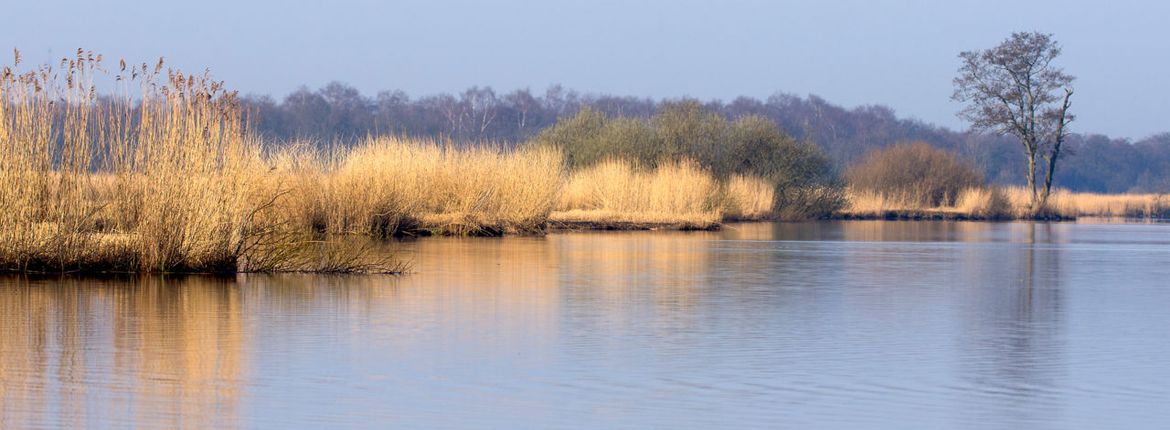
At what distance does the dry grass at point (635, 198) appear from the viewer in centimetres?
3459

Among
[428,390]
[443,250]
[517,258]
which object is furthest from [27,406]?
[443,250]

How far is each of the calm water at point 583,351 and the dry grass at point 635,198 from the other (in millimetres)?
17676

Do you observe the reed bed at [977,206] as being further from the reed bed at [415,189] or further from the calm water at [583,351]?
the calm water at [583,351]

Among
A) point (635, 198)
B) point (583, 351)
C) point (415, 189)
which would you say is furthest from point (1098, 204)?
point (583, 351)

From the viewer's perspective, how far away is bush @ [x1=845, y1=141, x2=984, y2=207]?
177 ft

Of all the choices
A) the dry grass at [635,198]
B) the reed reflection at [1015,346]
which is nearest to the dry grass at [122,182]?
the reed reflection at [1015,346]

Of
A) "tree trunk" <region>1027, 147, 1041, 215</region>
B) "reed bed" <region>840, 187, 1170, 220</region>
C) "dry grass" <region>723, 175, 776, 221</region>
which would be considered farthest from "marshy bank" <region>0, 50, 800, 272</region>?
"tree trunk" <region>1027, 147, 1041, 215</region>

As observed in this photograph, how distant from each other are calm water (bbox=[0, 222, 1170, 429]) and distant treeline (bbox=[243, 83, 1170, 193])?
232 feet

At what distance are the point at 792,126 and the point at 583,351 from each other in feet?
336

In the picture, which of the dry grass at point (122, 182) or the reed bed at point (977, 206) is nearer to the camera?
the dry grass at point (122, 182)

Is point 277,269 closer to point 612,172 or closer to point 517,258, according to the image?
point 517,258

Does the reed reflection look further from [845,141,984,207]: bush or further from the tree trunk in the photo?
the tree trunk

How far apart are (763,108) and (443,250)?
3675 inches

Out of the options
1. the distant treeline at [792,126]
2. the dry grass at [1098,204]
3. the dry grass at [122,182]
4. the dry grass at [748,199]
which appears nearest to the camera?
the dry grass at [122,182]
